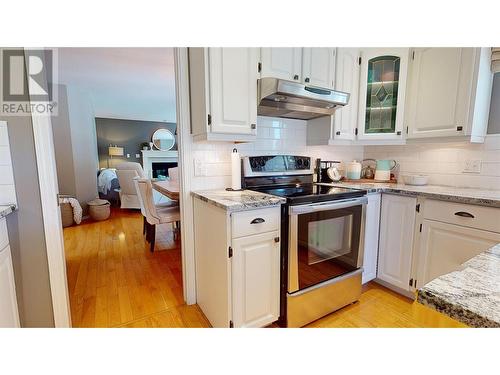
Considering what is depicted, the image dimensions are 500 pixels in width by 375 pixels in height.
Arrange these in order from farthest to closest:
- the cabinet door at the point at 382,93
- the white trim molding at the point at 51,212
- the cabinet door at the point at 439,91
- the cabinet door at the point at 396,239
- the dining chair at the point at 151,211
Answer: the dining chair at the point at 151,211
the cabinet door at the point at 382,93
the cabinet door at the point at 396,239
the cabinet door at the point at 439,91
the white trim molding at the point at 51,212

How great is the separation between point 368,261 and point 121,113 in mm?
7310

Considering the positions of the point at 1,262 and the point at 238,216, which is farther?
the point at 238,216

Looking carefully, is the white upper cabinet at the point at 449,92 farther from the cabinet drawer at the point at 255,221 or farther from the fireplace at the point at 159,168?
the fireplace at the point at 159,168

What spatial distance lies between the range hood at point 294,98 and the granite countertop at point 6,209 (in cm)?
149

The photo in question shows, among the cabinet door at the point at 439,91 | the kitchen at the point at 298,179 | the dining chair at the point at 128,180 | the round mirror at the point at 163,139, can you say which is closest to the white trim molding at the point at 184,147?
the kitchen at the point at 298,179

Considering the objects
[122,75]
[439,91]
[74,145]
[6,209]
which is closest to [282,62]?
[439,91]

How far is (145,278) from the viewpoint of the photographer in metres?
2.29

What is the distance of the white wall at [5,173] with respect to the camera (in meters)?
1.19

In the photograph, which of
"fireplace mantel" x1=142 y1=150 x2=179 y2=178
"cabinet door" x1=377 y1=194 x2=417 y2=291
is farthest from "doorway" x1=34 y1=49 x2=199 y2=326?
"fireplace mantel" x1=142 y1=150 x2=179 y2=178

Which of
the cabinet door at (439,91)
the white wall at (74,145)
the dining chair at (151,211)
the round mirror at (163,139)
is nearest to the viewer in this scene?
the cabinet door at (439,91)

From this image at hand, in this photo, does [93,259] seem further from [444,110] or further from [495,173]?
[495,173]

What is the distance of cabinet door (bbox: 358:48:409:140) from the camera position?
2045mm

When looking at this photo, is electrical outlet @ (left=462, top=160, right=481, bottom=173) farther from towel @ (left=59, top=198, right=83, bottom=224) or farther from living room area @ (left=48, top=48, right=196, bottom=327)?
towel @ (left=59, top=198, right=83, bottom=224)
